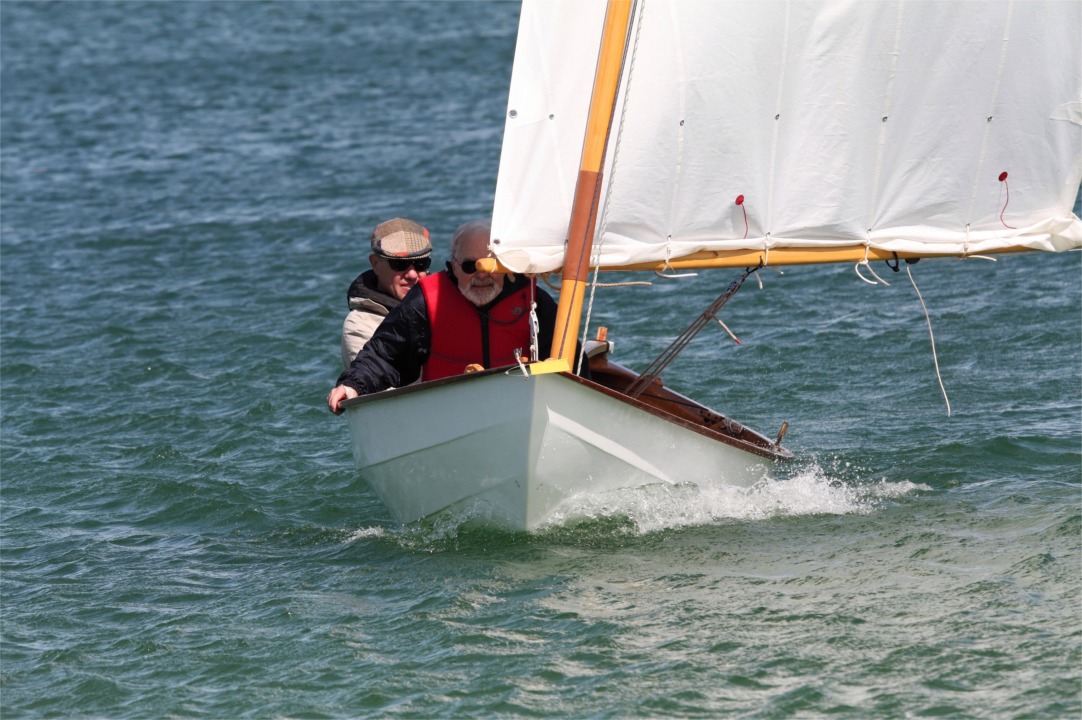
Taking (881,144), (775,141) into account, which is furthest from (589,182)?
(881,144)

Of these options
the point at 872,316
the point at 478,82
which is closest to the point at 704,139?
the point at 872,316

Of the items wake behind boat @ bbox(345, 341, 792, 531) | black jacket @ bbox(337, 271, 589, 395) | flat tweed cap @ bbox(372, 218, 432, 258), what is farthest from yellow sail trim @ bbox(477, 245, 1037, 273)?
flat tweed cap @ bbox(372, 218, 432, 258)

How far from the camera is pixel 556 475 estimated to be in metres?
7.12

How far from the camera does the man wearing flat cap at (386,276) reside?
26.2 feet

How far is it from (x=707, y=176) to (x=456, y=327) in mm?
1542

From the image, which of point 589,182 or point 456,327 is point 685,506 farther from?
point 589,182

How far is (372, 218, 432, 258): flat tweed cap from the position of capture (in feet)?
26.2

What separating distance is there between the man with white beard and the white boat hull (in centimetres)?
28

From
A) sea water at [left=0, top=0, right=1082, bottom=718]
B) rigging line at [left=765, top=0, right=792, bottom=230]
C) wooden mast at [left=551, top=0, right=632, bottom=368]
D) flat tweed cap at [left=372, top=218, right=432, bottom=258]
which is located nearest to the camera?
sea water at [left=0, top=0, right=1082, bottom=718]

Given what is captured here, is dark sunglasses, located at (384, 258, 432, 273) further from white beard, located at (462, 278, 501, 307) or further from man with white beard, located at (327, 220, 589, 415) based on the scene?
white beard, located at (462, 278, 501, 307)

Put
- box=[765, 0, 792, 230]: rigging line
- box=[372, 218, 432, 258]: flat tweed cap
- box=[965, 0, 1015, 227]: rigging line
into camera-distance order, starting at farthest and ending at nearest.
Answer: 1. box=[372, 218, 432, 258]: flat tweed cap
2. box=[965, 0, 1015, 227]: rigging line
3. box=[765, 0, 792, 230]: rigging line

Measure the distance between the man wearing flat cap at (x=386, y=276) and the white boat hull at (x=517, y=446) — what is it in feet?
2.21

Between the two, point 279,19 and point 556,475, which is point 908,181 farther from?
point 279,19

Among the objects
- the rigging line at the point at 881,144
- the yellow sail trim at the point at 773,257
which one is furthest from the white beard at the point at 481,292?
the rigging line at the point at 881,144
